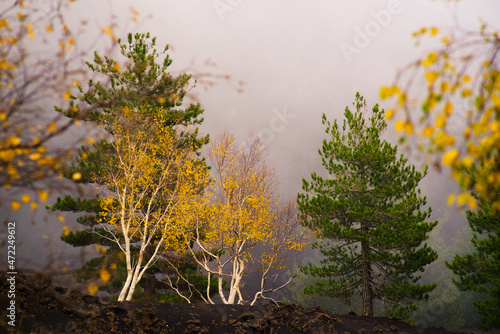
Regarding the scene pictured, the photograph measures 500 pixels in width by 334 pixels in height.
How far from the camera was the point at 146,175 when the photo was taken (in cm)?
1104

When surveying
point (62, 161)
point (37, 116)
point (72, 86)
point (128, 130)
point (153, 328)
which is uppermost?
point (128, 130)

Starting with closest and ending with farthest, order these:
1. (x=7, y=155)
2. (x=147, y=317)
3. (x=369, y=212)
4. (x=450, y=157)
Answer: (x=450, y=157)
(x=7, y=155)
(x=147, y=317)
(x=369, y=212)

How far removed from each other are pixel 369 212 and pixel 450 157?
31.8ft

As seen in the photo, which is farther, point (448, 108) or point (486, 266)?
point (486, 266)

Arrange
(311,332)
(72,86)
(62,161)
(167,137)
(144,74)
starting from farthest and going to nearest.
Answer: (144,74) → (167,137) → (311,332) → (72,86) → (62,161)

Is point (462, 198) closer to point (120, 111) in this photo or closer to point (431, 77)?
point (431, 77)

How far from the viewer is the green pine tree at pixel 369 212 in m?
10.4

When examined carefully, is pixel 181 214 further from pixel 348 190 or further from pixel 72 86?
pixel 72 86

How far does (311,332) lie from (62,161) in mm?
6809

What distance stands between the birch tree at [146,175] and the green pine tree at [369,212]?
4.43 meters

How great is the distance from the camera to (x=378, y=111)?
11.9 metres

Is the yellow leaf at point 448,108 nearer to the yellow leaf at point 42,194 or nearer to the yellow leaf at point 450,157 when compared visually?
the yellow leaf at point 450,157

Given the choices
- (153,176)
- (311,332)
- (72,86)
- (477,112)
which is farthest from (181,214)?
(477,112)

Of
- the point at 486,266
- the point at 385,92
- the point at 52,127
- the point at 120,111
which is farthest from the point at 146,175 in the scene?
the point at 486,266
